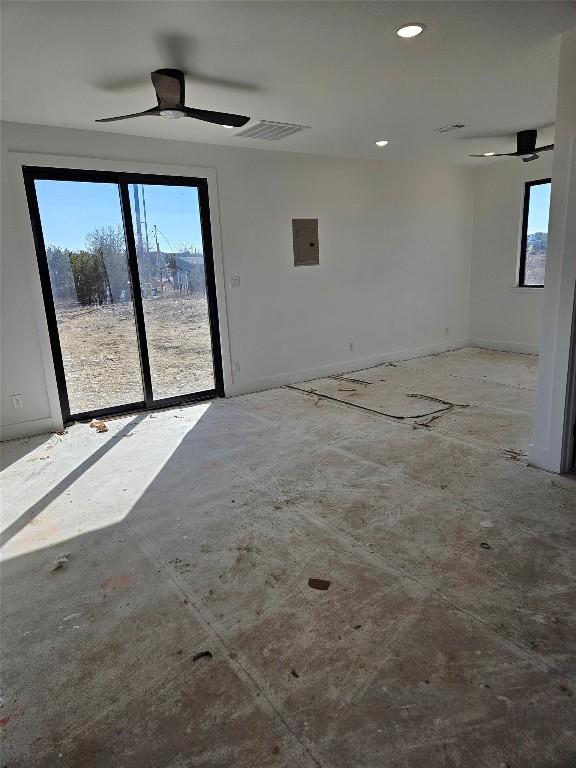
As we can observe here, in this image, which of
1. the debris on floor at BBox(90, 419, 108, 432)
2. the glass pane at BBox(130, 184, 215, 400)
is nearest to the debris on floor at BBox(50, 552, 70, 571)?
the debris on floor at BBox(90, 419, 108, 432)

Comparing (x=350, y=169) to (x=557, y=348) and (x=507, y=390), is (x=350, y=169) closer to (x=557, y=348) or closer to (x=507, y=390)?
(x=507, y=390)

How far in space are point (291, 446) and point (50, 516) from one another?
1780 mm

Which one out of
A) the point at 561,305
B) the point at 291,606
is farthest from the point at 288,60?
the point at 291,606

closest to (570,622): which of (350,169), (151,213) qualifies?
(151,213)

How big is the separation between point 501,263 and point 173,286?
496 cm

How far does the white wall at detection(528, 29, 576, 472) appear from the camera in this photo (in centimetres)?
267

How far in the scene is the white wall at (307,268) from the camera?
13.3 ft

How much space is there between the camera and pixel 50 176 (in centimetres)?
404

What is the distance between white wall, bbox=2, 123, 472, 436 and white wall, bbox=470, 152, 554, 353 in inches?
8.1

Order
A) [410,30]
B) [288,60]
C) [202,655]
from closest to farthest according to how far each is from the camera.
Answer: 1. [202,655]
2. [410,30]
3. [288,60]

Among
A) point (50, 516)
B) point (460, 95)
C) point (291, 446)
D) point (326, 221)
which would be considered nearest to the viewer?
point (50, 516)

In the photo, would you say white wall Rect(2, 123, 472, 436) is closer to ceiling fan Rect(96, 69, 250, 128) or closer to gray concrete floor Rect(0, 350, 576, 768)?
ceiling fan Rect(96, 69, 250, 128)

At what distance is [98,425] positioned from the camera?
4.34m

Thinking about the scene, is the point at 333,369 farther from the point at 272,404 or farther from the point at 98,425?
the point at 98,425
